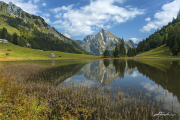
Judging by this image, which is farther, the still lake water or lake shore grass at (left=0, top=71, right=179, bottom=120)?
the still lake water

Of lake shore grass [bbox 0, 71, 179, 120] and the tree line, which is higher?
the tree line

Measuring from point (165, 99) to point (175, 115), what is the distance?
11.9 feet

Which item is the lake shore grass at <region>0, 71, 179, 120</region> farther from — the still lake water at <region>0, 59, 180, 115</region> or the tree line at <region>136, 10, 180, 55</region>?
the tree line at <region>136, 10, 180, 55</region>

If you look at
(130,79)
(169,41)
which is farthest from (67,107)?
(169,41)

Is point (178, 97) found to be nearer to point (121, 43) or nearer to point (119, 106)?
point (119, 106)

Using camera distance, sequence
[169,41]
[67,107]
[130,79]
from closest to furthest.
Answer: [67,107]
[130,79]
[169,41]

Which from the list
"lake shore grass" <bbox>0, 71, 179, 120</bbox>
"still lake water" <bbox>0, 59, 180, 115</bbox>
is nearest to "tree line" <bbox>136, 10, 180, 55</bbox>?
"still lake water" <bbox>0, 59, 180, 115</bbox>

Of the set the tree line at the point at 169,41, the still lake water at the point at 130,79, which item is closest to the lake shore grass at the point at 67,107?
the still lake water at the point at 130,79

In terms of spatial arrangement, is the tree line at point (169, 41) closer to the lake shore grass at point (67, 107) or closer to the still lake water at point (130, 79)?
the still lake water at point (130, 79)

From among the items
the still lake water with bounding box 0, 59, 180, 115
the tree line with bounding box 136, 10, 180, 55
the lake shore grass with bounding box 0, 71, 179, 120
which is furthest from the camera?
the tree line with bounding box 136, 10, 180, 55

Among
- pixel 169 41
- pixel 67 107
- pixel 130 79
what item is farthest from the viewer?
pixel 169 41

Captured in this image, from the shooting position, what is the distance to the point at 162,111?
8547 mm

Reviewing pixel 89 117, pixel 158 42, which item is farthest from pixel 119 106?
pixel 158 42

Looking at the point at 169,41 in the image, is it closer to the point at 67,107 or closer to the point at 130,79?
the point at 130,79
